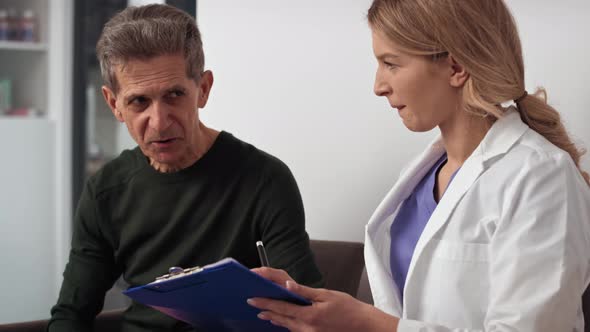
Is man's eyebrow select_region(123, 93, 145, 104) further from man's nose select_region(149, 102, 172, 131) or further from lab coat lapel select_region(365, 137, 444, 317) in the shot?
lab coat lapel select_region(365, 137, 444, 317)

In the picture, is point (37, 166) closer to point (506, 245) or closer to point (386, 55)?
point (386, 55)

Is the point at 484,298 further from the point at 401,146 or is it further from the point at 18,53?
the point at 18,53

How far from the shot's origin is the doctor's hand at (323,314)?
4.19 ft

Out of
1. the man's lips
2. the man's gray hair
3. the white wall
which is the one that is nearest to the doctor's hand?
the man's lips

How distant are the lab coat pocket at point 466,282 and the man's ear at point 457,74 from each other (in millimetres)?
279

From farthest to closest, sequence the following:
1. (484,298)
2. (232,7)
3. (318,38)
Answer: (232,7), (318,38), (484,298)

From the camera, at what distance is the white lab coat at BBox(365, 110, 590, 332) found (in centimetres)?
127

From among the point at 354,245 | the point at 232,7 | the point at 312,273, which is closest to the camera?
the point at 312,273

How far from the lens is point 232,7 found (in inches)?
92.6

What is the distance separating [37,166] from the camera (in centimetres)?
414

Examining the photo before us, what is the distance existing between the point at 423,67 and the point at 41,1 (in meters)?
3.33

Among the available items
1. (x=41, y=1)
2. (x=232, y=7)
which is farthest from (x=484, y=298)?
(x=41, y=1)

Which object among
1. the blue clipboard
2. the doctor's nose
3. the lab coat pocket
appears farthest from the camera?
the doctor's nose

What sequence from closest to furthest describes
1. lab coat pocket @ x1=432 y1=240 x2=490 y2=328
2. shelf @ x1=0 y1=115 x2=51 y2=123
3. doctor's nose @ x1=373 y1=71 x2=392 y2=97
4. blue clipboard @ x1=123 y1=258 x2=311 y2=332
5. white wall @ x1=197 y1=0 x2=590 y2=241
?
blue clipboard @ x1=123 y1=258 x2=311 y2=332 → lab coat pocket @ x1=432 y1=240 x2=490 y2=328 → doctor's nose @ x1=373 y1=71 x2=392 y2=97 → white wall @ x1=197 y1=0 x2=590 y2=241 → shelf @ x1=0 y1=115 x2=51 y2=123
